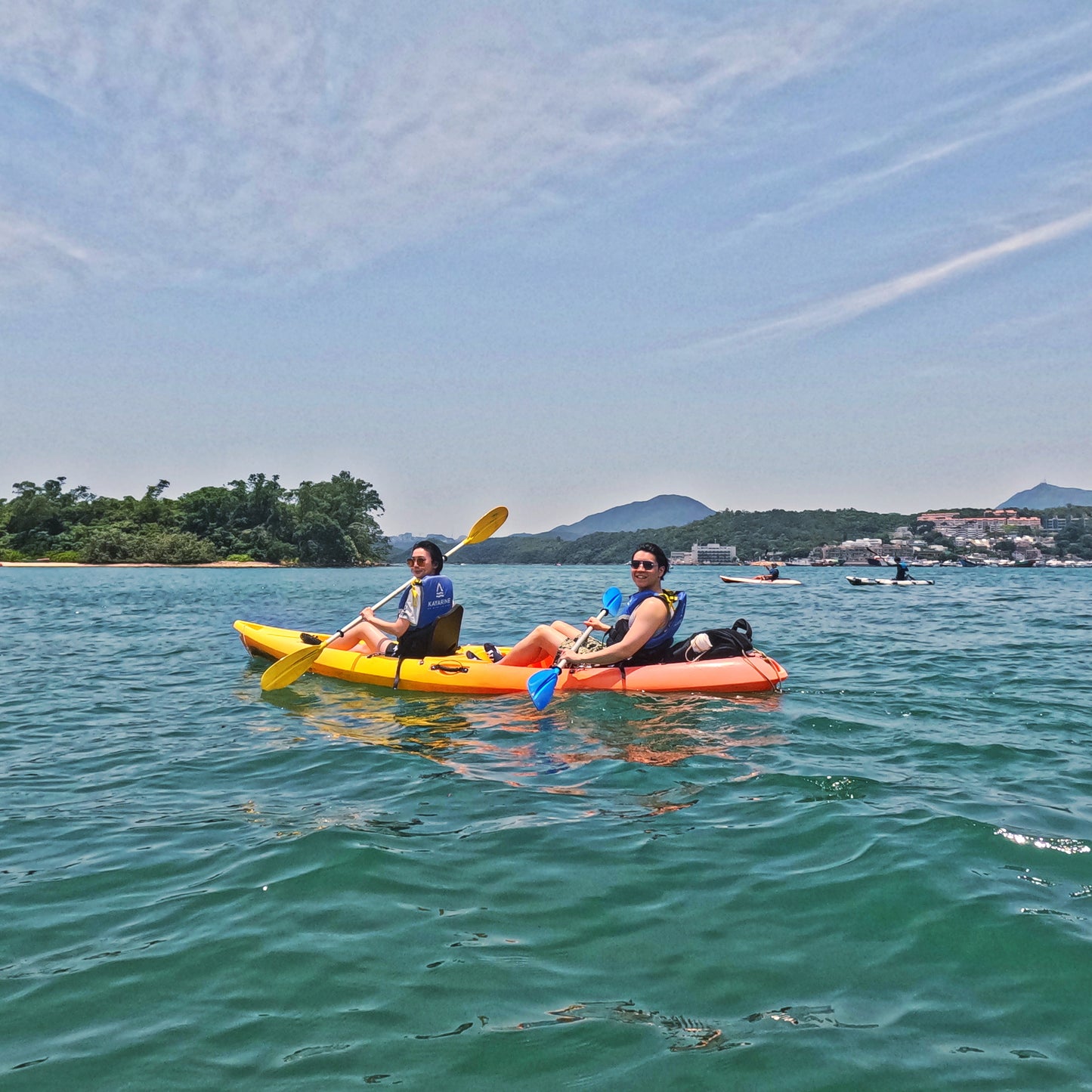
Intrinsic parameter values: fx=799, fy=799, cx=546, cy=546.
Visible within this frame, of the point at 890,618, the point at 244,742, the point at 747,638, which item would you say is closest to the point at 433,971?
the point at 244,742

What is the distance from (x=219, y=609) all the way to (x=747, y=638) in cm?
1906

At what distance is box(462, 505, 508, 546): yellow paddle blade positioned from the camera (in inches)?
444

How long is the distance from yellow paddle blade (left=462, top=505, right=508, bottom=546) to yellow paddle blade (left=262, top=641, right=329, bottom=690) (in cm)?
323

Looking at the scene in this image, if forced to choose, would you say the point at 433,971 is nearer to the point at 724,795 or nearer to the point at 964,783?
the point at 724,795

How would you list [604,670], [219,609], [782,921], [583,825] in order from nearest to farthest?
[782,921] → [583,825] → [604,670] → [219,609]

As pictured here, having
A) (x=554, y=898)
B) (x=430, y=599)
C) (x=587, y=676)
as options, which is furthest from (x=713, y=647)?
(x=554, y=898)

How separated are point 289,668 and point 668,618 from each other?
4.04m

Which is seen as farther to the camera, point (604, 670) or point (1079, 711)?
point (604, 670)

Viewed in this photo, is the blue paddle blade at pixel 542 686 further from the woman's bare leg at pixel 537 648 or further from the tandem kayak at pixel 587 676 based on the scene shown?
the woman's bare leg at pixel 537 648

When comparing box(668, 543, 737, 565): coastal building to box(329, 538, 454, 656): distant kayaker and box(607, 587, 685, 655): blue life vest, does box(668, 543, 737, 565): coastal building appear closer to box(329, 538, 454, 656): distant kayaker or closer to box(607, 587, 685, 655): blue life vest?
box(329, 538, 454, 656): distant kayaker

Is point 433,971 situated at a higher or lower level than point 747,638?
lower

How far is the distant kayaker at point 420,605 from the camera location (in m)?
8.28

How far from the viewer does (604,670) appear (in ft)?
24.9

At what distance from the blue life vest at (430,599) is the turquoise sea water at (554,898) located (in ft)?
5.20
